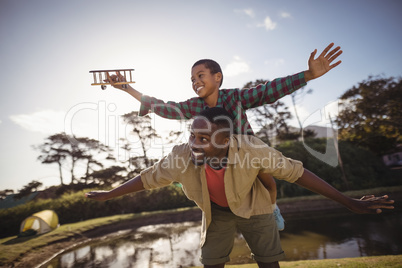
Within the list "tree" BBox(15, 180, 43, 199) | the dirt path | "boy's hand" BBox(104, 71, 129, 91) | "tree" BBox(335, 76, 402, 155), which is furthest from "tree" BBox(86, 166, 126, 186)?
"boy's hand" BBox(104, 71, 129, 91)

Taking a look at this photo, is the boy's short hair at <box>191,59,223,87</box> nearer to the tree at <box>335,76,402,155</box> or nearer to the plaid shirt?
the plaid shirt

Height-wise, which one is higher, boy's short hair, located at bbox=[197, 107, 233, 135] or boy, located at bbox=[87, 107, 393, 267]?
boy's short hair, located at bbox=[197, 107, 233, 135]

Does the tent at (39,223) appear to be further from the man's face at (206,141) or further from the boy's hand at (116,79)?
the man's face at (206,141)

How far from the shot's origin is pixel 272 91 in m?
2.13

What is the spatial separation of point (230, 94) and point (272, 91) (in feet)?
1.29

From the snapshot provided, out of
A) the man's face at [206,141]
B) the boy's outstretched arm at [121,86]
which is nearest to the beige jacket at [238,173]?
the man's face at [206,141]

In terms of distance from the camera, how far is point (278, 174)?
1817 millimetres

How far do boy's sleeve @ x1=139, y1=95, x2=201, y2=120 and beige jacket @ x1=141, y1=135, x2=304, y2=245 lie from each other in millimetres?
583

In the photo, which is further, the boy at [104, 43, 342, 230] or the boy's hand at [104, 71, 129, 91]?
the boy's hand at [104, 71, 129, 91]

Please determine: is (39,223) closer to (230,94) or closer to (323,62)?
(230,94)

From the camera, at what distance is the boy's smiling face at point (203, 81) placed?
7.44ft

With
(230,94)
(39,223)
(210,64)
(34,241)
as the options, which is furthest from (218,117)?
(39,223)

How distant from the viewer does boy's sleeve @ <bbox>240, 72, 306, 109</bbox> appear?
2.05m

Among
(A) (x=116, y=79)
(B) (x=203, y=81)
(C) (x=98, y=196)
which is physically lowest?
(C) (x=98, y=196)
